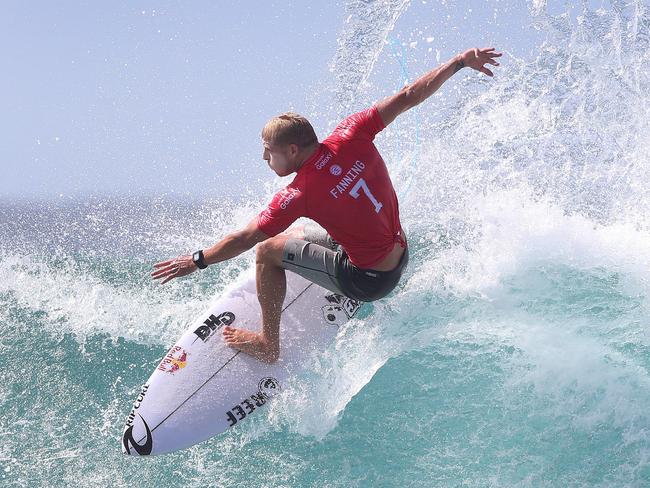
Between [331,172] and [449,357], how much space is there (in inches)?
92.3

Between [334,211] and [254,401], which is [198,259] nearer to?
[334,211]

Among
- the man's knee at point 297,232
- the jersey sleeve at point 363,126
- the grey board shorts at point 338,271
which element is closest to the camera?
the jersey sleeve at point 363,126

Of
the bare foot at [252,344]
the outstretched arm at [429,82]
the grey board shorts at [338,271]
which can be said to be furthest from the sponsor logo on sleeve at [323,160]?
the bare foot at [252,344]

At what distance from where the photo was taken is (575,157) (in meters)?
6.96

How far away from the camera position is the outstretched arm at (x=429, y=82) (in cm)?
455

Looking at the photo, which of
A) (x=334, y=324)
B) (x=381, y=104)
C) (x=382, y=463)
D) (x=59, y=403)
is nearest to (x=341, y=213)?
(x=381, y=104)

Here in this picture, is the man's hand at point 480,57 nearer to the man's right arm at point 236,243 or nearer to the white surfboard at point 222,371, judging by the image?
the man's right arm at point 236,243

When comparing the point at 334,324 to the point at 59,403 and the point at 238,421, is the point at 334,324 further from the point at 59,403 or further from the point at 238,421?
the point at 59,403

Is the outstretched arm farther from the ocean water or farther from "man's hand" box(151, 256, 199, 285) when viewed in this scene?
the ocean water

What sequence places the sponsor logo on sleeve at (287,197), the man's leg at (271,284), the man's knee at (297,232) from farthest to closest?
the man's knee at (297,232), the man's leg at (271,284), the sponsor logo on sleeve at (287,197)

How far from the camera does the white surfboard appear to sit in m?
5.25

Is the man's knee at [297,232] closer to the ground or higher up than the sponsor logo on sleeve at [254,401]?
higher up

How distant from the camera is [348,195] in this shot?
4.30 meters

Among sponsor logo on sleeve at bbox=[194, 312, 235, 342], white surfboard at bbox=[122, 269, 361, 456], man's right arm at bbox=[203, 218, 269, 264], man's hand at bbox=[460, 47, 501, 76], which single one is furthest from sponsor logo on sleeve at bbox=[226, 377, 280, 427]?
man's hand at bbox=[460, 47, 501, 76]
